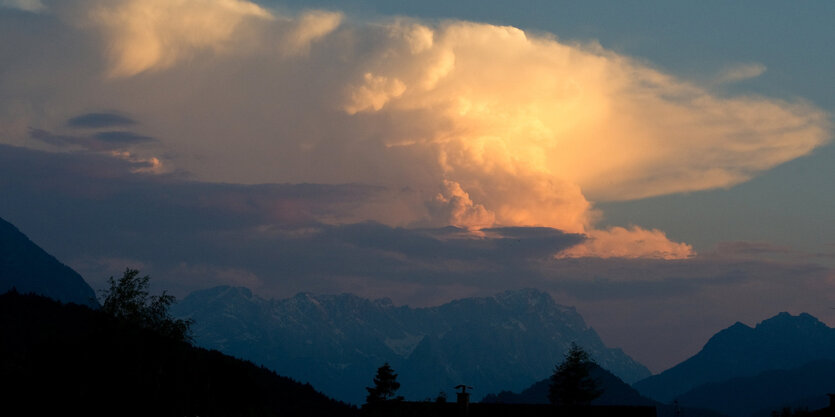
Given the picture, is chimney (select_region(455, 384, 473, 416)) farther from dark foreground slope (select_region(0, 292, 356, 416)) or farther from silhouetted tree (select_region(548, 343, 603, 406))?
silhouetted tree (select_region(548, 343, 603, 406))

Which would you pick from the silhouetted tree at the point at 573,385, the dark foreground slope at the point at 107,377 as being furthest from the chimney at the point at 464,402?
the silhouetted tree at the point at 573,385

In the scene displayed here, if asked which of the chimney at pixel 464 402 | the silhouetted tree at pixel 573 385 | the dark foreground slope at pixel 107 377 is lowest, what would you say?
the dark foreground slope at pixel 107 377

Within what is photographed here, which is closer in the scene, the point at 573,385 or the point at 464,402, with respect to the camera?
the point at 464,402

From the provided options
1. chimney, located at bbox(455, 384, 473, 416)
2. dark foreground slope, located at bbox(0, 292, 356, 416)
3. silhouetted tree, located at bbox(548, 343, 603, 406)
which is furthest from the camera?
silhouetted tree, located at bbox(548, 343, 603, 406)

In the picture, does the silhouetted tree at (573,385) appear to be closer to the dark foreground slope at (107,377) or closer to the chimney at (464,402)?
the chimney at (464,402)

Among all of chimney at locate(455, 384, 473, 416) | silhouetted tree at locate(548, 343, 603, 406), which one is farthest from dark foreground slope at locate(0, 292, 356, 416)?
silhouetted tree at locate(548, 343, 603, 406)

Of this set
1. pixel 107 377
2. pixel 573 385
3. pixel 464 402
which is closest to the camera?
pixel 107 377

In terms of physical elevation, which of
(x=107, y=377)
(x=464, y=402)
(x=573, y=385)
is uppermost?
(x=573, y=385)

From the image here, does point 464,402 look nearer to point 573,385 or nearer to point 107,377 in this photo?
point 573,385

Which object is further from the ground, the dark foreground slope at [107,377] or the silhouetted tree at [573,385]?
the silhouetted tree at [573,385]

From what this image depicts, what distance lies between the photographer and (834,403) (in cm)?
11306

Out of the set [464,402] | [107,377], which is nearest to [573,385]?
[464,402]

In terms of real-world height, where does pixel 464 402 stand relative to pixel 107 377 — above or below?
above

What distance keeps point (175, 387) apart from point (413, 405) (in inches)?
1904
